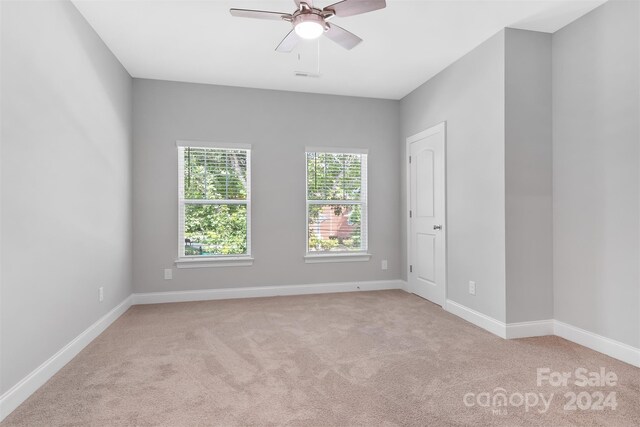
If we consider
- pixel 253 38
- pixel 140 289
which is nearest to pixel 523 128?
pixel 253 38

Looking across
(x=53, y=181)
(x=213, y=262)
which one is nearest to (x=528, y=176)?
(x=213, y=262)

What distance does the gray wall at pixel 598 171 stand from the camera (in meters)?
2.68

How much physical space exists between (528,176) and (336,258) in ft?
8.53

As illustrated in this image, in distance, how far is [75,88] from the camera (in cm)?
285

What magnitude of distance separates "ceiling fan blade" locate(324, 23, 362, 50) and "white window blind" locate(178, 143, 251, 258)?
2.36 metres

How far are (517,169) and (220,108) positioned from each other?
3.49m

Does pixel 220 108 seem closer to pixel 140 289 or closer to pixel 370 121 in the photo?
pixel 370 121

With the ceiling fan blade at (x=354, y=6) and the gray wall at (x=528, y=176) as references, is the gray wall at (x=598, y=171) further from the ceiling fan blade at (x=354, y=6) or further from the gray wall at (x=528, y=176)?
the ceiling fan blade at (x=354, y=6)

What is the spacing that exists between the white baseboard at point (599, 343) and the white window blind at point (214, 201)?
11.4 ft

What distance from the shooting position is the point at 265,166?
190 inches

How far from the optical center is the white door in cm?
424

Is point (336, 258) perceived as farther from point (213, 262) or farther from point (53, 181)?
point (53, 181)

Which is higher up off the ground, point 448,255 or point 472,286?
point 448,255

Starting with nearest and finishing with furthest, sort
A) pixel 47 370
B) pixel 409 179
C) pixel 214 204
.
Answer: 1. pixel 47 370
2. pixel 214 204
3. pixel 409 179
